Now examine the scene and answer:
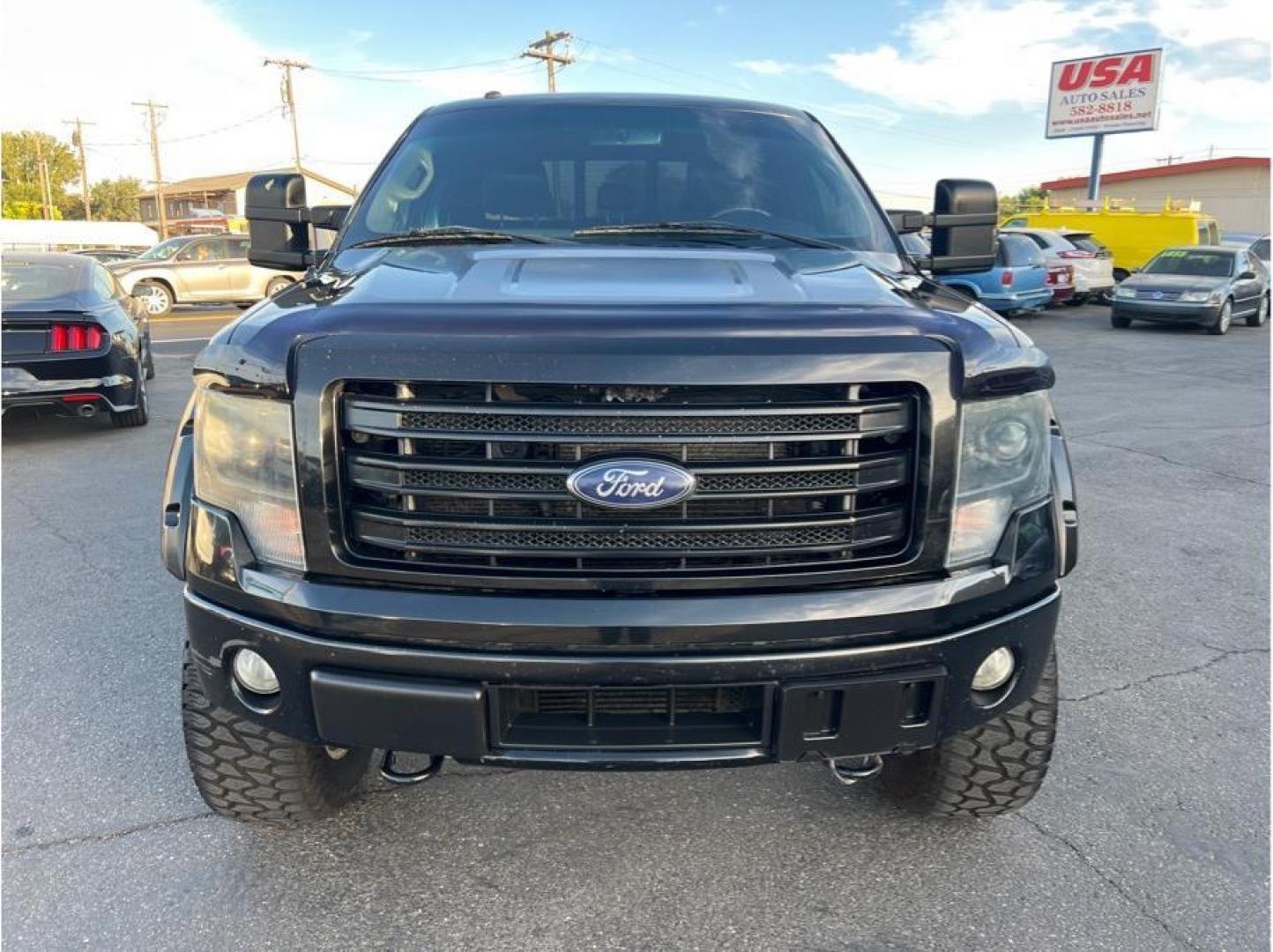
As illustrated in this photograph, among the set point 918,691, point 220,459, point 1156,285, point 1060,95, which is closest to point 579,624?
point 918,691

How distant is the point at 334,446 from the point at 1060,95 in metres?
34.7

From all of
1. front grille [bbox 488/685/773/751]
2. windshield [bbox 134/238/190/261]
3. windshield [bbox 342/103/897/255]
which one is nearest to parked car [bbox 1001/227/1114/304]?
windshield [bbox 342/103/897/255]

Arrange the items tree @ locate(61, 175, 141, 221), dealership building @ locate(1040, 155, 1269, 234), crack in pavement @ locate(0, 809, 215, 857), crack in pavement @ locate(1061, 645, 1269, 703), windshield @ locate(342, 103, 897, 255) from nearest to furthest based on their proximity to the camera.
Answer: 1. crack in pavement @ locate(0, 809, 215, 857)
2. windshield @ locate(342, 103, 897, 255)
3. crack in pavement @ locate(1061, 645, 1269, 703)
4. dealership building @ locate(1040, 155, 1269, 234)
5. tree @ locate(61, 175, 141, 221)

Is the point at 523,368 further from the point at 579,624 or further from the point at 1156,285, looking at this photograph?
the point at 1156,285

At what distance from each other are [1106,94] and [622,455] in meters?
34.0

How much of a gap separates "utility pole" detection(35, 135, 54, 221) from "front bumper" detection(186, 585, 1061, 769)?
285 feet

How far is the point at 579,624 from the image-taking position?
6.18 ft

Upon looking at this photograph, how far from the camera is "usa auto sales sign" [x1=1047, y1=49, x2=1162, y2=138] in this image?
2906cm

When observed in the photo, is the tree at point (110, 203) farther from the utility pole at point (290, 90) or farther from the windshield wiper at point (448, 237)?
the windshield wiper at point (448, 237)

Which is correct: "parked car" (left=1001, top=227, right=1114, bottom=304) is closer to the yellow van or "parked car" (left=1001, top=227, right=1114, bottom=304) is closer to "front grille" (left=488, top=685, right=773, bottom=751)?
the yellow van

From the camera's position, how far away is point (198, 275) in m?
20.1

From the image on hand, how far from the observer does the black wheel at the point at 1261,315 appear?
61.2ft

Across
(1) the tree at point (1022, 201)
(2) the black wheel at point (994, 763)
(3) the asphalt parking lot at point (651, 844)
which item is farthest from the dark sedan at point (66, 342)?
(1) the tree at point (1022, 201)

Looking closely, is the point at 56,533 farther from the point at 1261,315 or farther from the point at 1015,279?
the point at 1261,315
